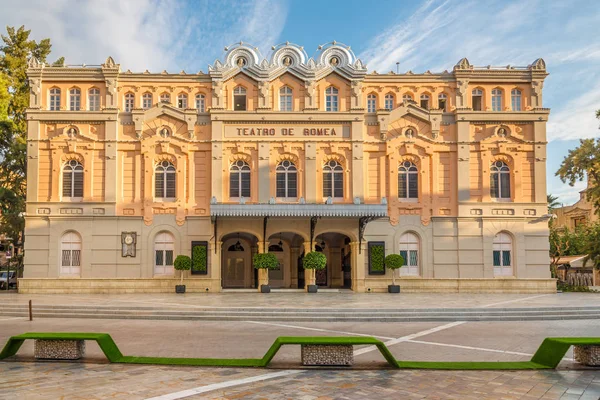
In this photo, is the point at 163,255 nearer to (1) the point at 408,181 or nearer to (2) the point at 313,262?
(2) the point at 313,262

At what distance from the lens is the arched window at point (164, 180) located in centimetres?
3108

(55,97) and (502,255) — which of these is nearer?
(502,255)

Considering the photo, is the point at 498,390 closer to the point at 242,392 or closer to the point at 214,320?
the point at 242,392

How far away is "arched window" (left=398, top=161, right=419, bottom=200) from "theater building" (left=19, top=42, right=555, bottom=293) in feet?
0.27

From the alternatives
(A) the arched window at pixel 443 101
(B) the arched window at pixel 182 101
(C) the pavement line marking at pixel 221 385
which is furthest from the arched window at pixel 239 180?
(C) the pavement line marking at pixel 221 385

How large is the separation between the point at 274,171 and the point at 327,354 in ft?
67.1

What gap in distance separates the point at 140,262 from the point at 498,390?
24279 millimetres

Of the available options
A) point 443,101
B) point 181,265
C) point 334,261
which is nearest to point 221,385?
point 181,265

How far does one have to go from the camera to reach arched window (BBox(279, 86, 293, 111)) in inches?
1256

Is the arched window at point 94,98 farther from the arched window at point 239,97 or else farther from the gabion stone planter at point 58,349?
the gabion stone planter at point 58,349

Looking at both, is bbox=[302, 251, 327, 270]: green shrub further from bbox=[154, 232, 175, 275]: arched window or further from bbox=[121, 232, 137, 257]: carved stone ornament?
bbox=[121, 232, 137, 257]: carved stone ornament

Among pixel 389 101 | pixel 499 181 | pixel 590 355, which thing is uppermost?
pixel 389 101

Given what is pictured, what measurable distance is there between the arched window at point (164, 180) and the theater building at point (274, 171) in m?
0.08

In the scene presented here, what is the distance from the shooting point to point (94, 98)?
31625mm
